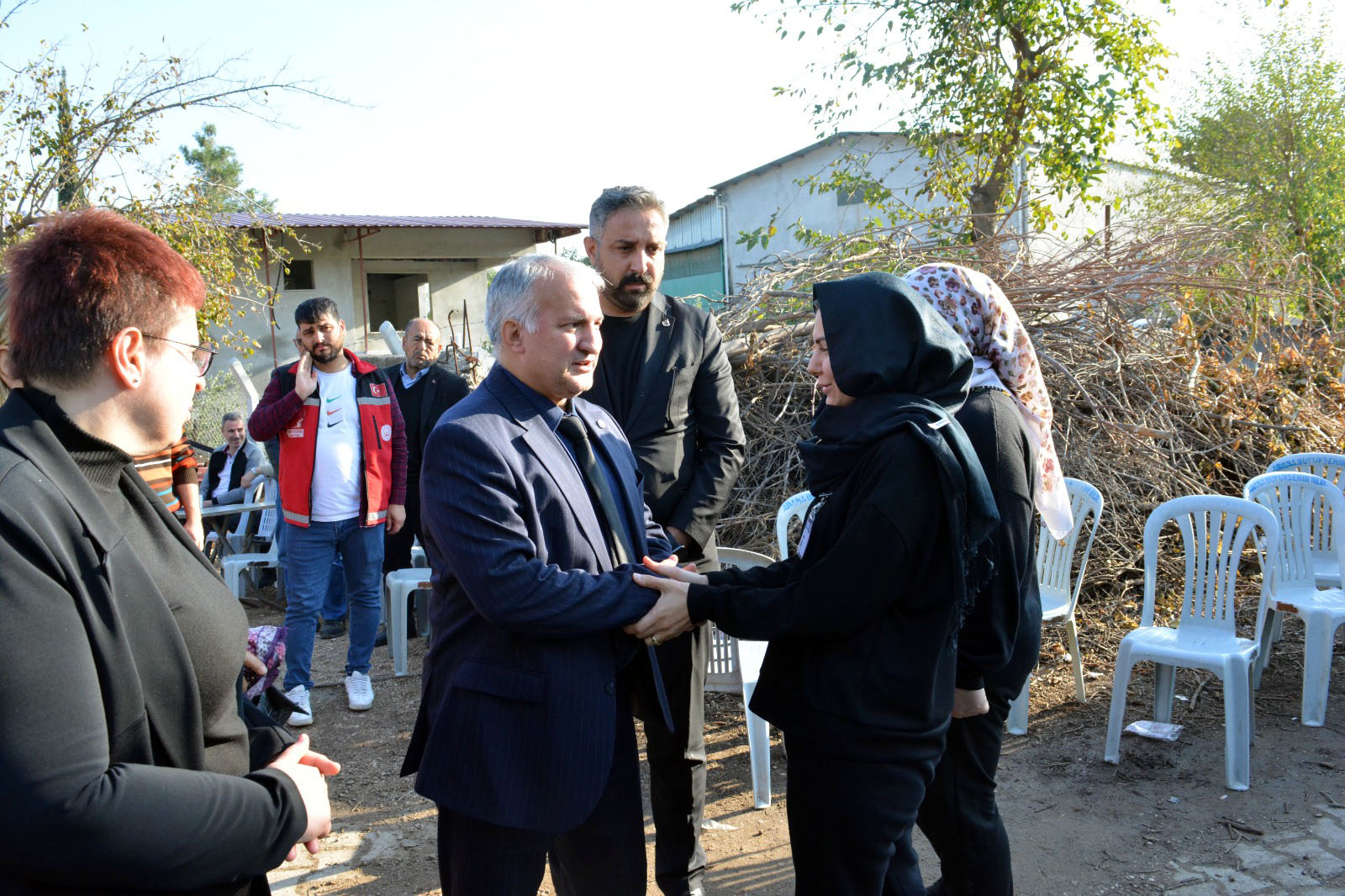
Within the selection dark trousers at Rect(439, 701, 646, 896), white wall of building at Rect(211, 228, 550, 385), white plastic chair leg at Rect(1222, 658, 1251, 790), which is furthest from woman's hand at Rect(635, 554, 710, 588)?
white wall of building at Rect(211, 228, 550, 385)

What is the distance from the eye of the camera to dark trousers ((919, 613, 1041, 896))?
2.48 m

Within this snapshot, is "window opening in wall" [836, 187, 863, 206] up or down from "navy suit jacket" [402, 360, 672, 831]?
up

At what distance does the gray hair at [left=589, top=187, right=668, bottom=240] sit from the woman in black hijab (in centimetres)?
108

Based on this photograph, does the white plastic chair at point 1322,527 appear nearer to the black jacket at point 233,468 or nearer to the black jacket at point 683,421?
the black jacket at point 683,421

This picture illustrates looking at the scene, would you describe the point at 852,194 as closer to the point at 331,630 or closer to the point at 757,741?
the point at 331,630

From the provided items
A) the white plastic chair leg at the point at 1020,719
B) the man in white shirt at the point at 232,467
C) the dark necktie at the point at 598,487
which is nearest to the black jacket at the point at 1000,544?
the dark necktie at the point at 598,487

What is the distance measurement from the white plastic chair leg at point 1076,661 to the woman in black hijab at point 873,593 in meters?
3.00

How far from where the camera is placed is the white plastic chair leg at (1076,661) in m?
4.80

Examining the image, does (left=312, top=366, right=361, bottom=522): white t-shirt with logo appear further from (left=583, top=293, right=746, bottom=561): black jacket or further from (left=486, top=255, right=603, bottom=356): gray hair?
(left=486, top=255, right=603, bottom=356): gray hair

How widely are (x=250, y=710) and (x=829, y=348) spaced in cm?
142

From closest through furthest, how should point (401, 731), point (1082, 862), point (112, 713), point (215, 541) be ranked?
point (112, 713) < point (1082, 862) < point (401, 731) < point (215, 541)

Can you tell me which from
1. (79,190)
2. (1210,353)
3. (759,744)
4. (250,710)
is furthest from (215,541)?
(1210,353)

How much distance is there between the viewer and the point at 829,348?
2.16 meters

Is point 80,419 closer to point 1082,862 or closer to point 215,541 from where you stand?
point 1082,862
